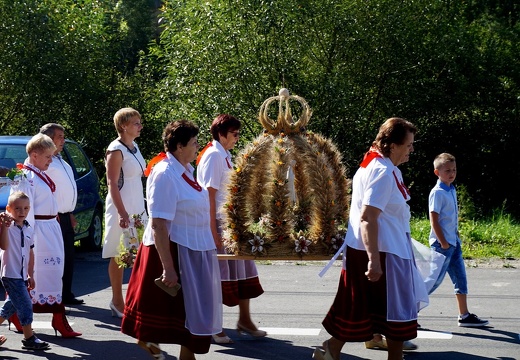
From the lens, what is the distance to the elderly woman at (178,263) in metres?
6.43

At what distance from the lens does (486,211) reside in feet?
60.5

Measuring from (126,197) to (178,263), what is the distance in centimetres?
237

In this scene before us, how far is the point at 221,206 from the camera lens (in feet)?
26.3

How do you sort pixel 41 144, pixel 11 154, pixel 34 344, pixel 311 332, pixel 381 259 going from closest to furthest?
1. pixel 381 259
2. pixel 34 344
3. pixel 41 144
4. pixel 311 332
5. pixel 11 154

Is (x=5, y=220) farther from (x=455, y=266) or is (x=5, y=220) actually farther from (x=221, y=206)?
(x=455, y=266)

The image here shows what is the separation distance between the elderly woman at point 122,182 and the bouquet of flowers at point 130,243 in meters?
0.11

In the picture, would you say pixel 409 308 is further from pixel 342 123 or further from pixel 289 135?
pixel 342 123

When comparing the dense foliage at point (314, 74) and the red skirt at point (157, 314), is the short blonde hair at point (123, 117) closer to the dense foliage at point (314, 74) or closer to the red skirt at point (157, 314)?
the red skirt at point (157, 314)

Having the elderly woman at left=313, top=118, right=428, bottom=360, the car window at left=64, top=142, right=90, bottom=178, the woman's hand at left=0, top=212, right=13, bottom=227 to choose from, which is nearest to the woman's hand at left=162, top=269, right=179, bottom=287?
the elderly woman at left=313, top=118, right=428, bottom=360

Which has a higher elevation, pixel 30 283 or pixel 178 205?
pixel 178 205

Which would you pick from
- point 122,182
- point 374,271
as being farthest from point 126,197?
point 374,271

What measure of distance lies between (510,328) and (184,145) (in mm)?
3763

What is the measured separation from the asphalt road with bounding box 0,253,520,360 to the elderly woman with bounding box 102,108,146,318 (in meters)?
0.79

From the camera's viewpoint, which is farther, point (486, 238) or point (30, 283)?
point (486, 238)
